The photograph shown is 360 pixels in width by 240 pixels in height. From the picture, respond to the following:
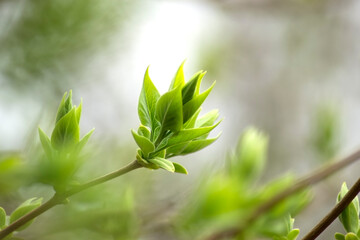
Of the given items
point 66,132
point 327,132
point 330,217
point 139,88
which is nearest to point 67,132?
point 66,132

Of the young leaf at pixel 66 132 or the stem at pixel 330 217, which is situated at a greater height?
the young leaf at pixel 66 132

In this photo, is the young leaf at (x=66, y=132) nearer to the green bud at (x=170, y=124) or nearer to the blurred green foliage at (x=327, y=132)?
the green bud at (x=170, y=124)

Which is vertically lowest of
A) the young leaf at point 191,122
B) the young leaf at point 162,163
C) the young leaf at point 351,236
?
the young leaf at point 351,236

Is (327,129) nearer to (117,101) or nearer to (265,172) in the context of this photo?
(117,101)

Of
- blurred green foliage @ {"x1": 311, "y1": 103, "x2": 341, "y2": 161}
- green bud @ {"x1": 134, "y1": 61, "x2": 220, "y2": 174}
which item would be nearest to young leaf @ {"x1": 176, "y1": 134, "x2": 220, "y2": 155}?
green bud @ {"x1": 134, "y1": 61, "x2": 220, "y2": 174}

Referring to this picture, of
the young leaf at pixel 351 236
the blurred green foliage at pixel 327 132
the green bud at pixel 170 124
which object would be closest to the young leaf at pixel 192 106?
the green bud at pixel 170 124

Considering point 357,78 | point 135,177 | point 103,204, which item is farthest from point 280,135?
point 103,204
